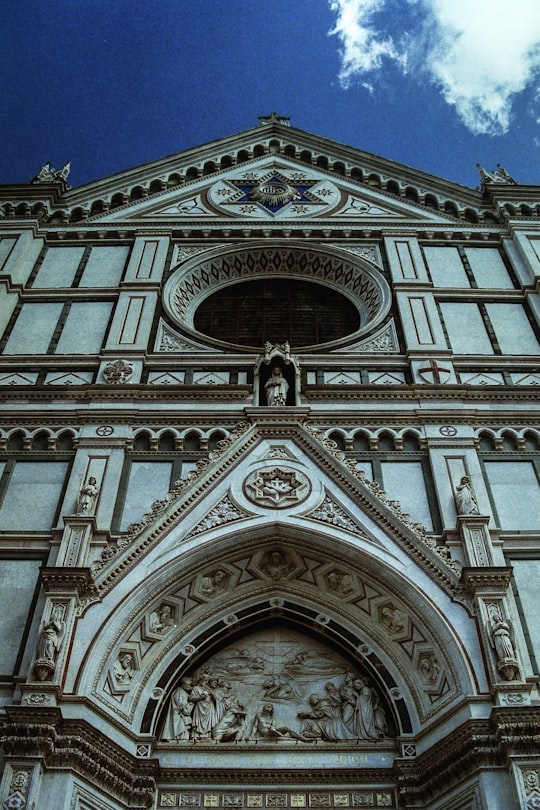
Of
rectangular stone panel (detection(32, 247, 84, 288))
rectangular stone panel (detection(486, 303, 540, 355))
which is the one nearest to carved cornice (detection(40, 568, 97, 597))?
rectangular stone panel (detection(32, 247, 84, 288))

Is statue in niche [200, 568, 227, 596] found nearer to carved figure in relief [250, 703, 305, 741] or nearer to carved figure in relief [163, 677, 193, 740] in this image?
carved figure in relief [163, 677, 193, 740]

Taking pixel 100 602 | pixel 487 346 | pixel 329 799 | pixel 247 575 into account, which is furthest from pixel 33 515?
pixel 487 346

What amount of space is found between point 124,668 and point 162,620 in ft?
2.83

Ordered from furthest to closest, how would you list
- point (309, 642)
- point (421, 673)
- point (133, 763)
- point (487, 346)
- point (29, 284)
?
point (29, 284), point (487, 346), point (309, 642), point (421, 673), point (133, 763)

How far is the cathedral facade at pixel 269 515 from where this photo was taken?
1048 cm

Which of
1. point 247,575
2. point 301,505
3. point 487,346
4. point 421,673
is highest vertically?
point 487,346

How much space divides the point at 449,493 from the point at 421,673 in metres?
2.72

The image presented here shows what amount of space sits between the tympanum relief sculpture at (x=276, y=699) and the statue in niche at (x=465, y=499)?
260 centimetres

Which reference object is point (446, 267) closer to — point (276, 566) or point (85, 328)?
point (85, 328)

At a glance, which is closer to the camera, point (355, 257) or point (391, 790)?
point (391, 790)

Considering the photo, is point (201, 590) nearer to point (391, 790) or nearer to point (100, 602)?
point (100, 602)

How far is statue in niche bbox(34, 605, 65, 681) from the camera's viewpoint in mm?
10328

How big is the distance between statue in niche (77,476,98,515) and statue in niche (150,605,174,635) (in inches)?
64.9

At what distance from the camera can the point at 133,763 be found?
414 inches
